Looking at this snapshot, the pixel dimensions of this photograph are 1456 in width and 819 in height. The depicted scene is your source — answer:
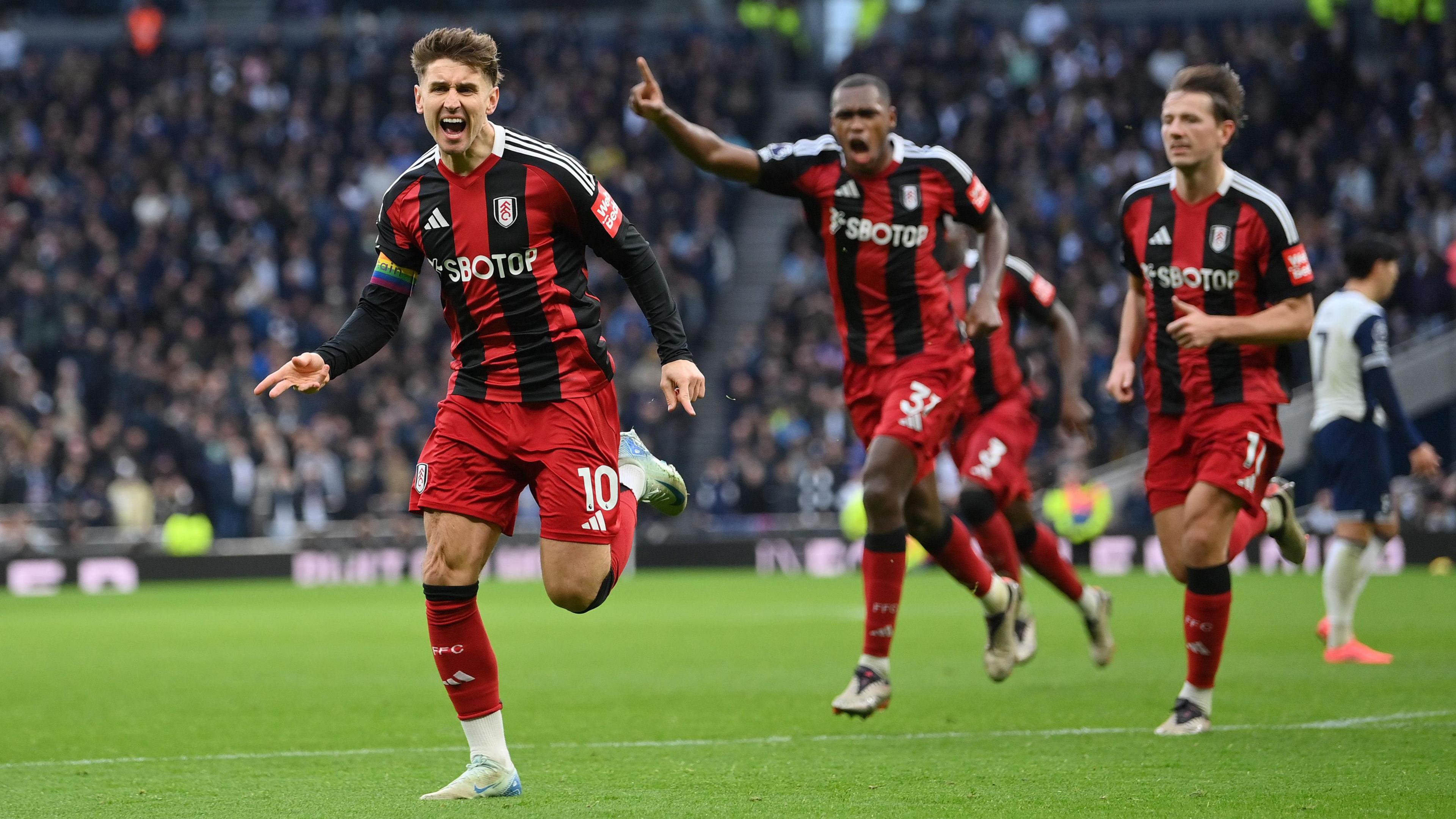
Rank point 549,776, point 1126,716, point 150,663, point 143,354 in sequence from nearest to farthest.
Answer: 1. point 549,776
2. point 1126,716
3. point 150,663
4. point 143,354

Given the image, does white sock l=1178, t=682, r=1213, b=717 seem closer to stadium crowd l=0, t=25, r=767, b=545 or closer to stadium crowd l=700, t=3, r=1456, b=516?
stadium crowd l=700, t=3, r=1456, b=516

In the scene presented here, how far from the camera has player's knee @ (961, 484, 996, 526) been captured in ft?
30.3

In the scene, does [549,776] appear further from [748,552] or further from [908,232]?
[748,552]

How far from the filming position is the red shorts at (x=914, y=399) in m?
7.61

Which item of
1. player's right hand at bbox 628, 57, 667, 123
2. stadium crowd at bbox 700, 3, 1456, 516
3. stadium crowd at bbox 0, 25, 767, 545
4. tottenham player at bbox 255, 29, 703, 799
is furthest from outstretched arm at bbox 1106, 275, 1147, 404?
stadium crowd at bbox 0, 25, 767, 545

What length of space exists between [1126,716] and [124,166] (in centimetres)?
2322

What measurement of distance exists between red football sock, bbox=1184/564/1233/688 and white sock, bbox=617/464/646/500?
213cm

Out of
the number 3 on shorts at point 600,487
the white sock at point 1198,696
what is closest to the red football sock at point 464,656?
the number 3 on shorts at point 600,487

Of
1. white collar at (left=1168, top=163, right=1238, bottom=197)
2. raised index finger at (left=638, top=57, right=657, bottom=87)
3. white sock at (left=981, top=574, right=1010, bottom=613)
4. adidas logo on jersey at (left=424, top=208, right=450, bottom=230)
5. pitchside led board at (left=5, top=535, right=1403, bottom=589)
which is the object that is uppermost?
raised index finger at (left=638, top=57, right=657, bottom=87)

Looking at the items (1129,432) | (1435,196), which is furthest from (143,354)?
(1435,196)

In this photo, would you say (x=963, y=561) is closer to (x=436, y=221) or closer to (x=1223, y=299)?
(x=1223, y=299)

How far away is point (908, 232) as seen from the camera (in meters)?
7.76

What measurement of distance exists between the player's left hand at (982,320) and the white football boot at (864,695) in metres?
1.43

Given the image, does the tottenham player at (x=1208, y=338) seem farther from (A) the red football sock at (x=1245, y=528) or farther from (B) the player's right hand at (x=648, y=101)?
(B) the player's right hand at (x=648, y=101)
